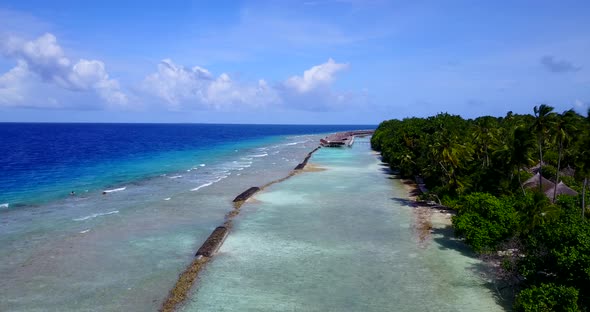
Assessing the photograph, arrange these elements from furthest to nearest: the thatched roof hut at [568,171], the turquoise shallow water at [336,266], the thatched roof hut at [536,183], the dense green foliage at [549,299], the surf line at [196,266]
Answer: the thatched roof hut at [568,171] < the thatched roof hut at [536,183] < the surf line at [196,266] < the turquoise shallow water at [336,266] < the dense green foliage at [549,299]

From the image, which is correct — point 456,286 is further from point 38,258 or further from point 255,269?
point 38,258

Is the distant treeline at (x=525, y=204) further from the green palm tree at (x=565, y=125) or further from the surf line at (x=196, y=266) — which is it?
the surf line at (x=196, y=266)

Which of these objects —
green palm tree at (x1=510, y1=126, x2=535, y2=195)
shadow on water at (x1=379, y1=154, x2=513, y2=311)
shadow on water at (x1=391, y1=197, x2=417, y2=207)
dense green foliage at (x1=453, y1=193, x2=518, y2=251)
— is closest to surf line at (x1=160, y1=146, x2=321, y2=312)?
shadow on water at (x1=379, y1=154, x2=513, y2=311)

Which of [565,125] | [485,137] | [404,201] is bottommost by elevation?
[404,201]

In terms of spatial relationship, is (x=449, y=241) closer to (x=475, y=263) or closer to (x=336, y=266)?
(x=475, y=263)

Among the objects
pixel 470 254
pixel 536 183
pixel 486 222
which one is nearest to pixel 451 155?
pixel 536 183

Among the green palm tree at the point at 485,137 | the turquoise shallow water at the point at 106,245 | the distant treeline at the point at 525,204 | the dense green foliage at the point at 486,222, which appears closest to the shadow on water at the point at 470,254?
the distant treeline at the point at 525,204
